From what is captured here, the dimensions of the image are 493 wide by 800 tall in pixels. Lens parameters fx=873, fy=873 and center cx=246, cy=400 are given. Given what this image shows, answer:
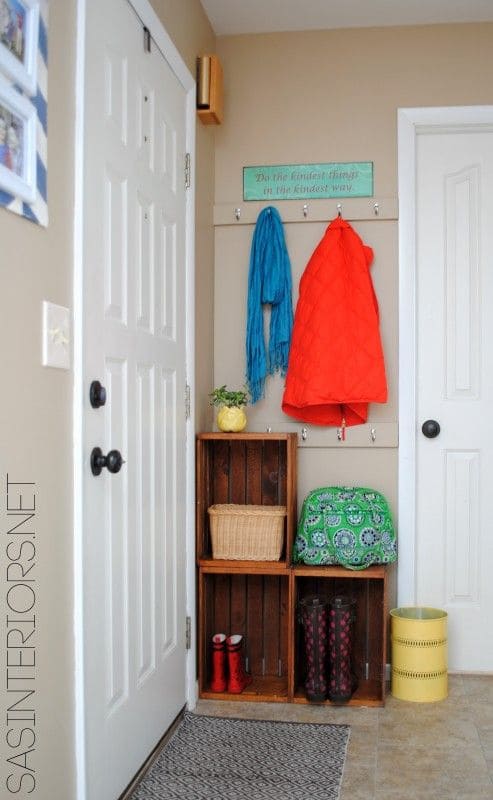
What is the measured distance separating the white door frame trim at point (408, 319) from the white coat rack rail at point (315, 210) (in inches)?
3.1

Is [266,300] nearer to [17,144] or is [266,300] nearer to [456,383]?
[456,383]

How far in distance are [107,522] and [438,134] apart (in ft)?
7.03

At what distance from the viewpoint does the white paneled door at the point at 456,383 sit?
3.39 m

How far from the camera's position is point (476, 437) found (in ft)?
11.1

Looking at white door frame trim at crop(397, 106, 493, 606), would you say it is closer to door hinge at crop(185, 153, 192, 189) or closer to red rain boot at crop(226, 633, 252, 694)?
red rain boot at crop(226, 633, 252, 694)

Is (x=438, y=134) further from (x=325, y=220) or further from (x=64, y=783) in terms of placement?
(x=64, y=783)

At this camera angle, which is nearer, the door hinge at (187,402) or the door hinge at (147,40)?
the door hinge at (147,40)

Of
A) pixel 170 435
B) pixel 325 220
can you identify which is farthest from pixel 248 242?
pixel 170 435

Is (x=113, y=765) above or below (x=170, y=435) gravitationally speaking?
below

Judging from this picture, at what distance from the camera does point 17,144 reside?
5.23 ft

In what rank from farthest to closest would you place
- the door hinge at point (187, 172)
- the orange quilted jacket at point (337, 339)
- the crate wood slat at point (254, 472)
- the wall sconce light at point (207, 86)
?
the crate wood slat at point (254, 472), the orange quilted jacket at point (337, 339), the wall sconce light at point (207, 86), the door hinge at point (187, 172)

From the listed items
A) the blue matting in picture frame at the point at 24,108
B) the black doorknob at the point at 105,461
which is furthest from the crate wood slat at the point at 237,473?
the blue matting in picture frame at the point at 24,108

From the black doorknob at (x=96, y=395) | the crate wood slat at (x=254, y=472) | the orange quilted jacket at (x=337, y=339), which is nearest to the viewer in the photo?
the black doorknob at (x=96, y=395)

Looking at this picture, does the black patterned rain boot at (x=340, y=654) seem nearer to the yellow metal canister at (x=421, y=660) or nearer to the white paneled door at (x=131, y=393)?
the yellow metal canister at (x=421, y=660)
